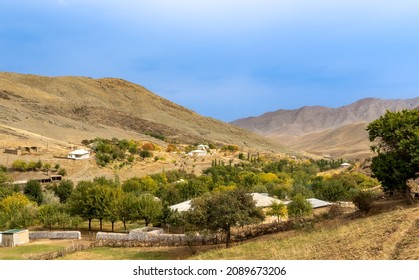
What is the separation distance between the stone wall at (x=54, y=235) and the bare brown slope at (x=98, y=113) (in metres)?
59.7

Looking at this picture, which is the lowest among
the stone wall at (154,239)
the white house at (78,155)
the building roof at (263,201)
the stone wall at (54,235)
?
the stone wall at (154,239)

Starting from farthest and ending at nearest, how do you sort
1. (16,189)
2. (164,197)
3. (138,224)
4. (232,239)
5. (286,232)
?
(16,189) < (164,197) < (138,224) < (232,239) < (286,232)

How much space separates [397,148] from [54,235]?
22652 mm

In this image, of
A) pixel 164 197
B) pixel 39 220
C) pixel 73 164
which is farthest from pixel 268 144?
pixel 39 220

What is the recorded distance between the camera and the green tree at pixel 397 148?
975 inches

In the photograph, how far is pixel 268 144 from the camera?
498ft

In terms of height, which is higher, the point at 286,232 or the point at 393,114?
the point at 393,114

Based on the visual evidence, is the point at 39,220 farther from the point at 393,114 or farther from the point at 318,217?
the point at 393,114

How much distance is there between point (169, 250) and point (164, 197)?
17.3m

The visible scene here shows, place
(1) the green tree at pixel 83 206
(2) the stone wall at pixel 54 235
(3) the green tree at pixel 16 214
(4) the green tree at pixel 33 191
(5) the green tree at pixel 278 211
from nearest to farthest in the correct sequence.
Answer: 1. (2) the stone wall at pixel 54 235
2. (5) the green tree at pixel 278 211
3. (1) the green tree at pixel 83 206
4. (3) the green tree at pixel 16 214
5. (4) the green tree at pixel 33 191

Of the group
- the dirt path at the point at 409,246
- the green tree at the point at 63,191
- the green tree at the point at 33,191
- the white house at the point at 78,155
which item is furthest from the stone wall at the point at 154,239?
the white house at the point at 78,155

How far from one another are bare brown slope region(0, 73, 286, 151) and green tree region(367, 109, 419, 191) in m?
73.1

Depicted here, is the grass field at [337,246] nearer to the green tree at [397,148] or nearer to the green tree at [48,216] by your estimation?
the green tree at [397,148]

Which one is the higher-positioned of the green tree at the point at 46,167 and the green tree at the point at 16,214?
the green tree at the point at 46,167
